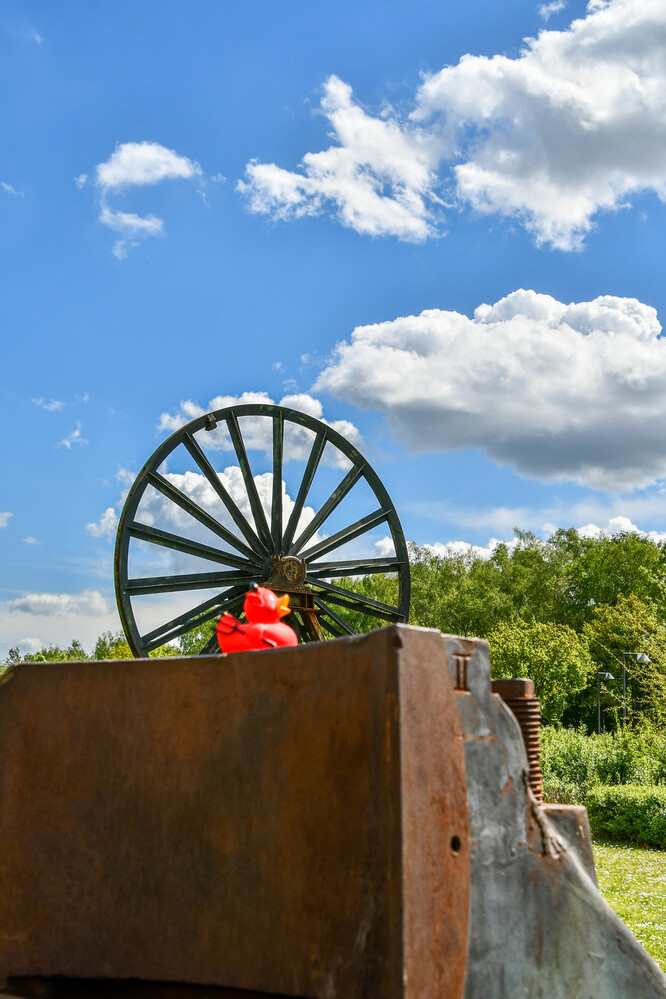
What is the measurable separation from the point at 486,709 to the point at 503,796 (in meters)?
0.26

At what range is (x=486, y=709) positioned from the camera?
2.69 meters

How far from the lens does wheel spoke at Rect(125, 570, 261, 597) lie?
845 cm

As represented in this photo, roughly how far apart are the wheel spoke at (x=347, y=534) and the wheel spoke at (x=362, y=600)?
11.3 inches

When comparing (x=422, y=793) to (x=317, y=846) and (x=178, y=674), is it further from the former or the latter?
(x=178, y=674)

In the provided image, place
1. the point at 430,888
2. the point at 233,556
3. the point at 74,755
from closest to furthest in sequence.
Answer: the point at 430,888 < the point at 74,755 < the point at 233,556

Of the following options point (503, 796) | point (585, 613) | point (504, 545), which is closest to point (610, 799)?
point (503, 796)

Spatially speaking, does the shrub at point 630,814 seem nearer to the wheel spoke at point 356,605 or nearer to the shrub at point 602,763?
the shrub at point 602,763

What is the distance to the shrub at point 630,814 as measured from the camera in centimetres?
1727

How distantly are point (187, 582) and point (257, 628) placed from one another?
15.8 feet

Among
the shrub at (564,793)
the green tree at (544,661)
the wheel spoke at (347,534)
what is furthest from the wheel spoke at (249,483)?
the green tree at (544,661)

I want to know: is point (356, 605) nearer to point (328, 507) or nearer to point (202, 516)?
point (328, 507)

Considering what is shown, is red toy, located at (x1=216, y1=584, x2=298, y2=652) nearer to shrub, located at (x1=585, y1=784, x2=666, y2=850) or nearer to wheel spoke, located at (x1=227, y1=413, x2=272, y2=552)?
wheel spoke, located at (x1=227, y1=413, x2=272, y2=552)

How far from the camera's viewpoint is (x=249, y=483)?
9.29 meters

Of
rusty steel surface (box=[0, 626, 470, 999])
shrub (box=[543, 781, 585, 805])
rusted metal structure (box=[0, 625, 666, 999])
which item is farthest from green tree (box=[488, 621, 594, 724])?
rusty steel surface (box=[0, 626, 470, 999])
